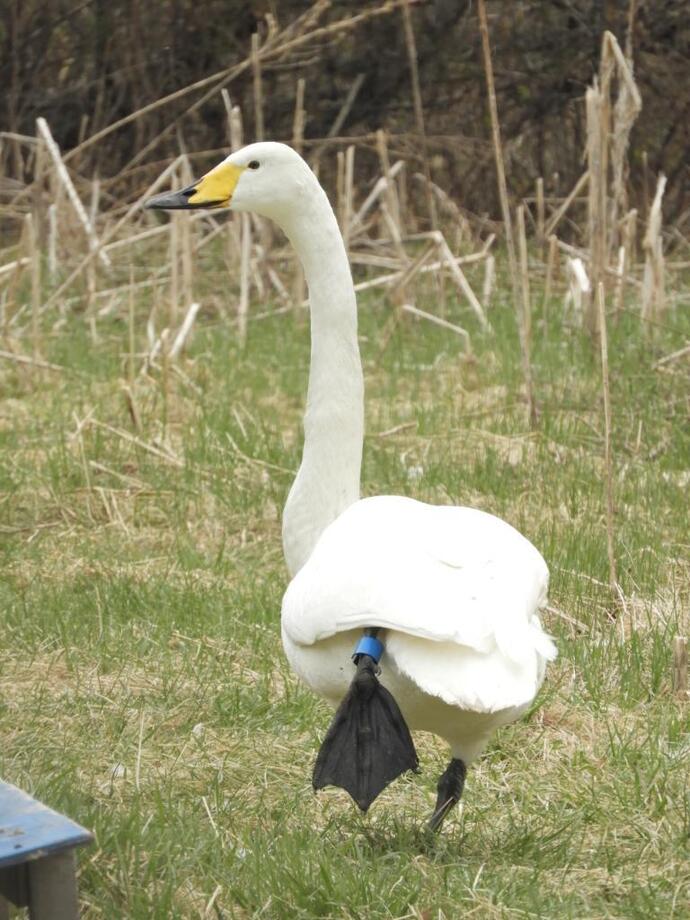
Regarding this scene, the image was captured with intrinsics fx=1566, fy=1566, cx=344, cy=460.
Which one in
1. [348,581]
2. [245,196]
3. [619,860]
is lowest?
[619,860]

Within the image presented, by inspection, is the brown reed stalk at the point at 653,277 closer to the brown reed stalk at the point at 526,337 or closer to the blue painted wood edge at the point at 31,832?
the brown reed stalk at the point at 526,337

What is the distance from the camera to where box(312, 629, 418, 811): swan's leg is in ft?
8.78

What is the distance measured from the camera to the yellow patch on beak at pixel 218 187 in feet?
11.7

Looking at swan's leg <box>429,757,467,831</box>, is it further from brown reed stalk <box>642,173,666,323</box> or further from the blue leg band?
brown reed stalk <box>642,173,666,323</box>

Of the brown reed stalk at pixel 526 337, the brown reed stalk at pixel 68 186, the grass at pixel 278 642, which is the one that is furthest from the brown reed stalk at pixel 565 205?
the brown reed stalk at pixel 68 186

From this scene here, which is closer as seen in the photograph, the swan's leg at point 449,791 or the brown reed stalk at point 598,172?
the swan's leg at point 449,791

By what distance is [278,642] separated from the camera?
13.8 ft

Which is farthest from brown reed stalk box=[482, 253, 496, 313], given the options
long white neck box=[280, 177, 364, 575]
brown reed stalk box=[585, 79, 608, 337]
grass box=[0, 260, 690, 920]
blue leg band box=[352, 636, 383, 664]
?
blue leg band box=[352, 636, 383, 664]

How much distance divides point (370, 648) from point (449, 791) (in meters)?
0.51

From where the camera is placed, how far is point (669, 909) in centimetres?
270

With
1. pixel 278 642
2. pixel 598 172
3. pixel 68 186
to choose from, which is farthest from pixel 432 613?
pixel 68 186

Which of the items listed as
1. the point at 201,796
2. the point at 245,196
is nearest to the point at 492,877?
the point at 201,796

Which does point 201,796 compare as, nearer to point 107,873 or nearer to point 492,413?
point 107,873

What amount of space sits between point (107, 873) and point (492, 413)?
3.93 m
